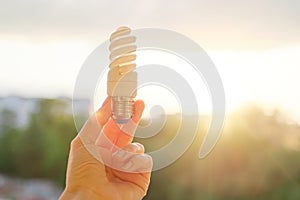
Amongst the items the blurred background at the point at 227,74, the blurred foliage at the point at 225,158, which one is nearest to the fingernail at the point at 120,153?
the blurred background at the point at 227,74

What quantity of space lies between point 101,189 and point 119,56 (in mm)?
229

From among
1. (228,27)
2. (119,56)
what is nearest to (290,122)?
(228,27)

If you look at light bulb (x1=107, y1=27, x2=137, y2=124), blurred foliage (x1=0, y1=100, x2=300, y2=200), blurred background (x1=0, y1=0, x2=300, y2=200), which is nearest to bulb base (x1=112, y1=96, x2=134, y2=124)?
light bulb (x1=107, y1=27, x2=137, y2=124)

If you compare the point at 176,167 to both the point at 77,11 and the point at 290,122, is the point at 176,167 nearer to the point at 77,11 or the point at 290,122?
the point at 290,122

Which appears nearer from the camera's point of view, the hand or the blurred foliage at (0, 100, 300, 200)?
the hand

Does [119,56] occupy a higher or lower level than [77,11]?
lower

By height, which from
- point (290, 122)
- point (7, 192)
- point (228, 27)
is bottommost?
point (7, 192)

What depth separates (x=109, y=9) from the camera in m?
1.57

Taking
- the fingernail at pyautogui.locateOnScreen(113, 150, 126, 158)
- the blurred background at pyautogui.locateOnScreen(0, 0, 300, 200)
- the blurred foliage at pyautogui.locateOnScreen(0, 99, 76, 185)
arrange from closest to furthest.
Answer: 1. the fingernail at pyautogui.locateOnScreen(113, 150, 126, 158)
2. the blurred background at pyautogui.locateOnScreen(0, 0, 300, 200)
3. the blurred foliage at pyautogui.locateOnScreen(0, 99, 76, 185)

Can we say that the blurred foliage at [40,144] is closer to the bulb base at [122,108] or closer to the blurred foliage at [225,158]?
the blurred foliage at [225,158]

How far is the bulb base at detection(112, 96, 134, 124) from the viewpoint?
0.69 meters

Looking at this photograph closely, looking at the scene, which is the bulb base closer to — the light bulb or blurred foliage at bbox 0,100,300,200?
the light bulb

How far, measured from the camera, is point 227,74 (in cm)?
146

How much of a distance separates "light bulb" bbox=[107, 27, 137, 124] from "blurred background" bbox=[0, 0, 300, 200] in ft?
2.54
